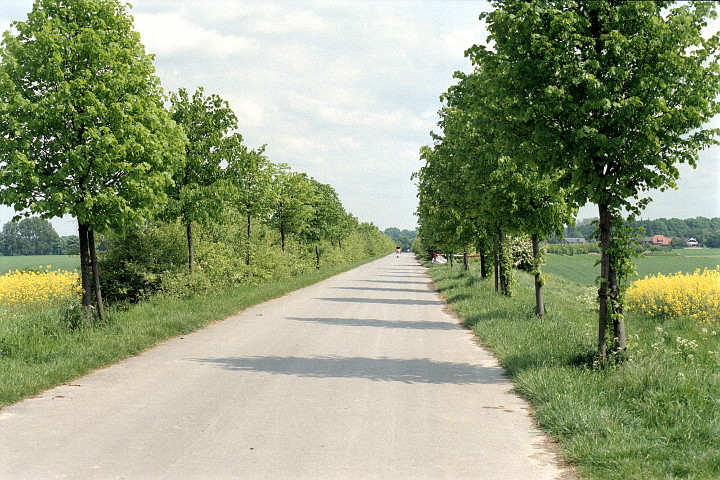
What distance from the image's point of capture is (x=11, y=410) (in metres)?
7.19

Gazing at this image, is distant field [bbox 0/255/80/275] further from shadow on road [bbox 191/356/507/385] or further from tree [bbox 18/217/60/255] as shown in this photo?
shadow on road [bbox 191/356/507/385]

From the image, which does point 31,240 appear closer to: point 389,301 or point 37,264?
point 37,264

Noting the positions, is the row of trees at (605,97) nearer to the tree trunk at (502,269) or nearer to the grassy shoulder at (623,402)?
the grassy shoulder at (623,402)

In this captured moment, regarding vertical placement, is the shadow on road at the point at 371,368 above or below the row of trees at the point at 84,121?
below

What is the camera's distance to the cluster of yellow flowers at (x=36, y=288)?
19.1 metres

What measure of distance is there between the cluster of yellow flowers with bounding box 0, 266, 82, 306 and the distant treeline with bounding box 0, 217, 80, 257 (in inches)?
3071

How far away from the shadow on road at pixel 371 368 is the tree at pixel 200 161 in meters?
8.80

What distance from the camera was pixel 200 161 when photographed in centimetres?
1927

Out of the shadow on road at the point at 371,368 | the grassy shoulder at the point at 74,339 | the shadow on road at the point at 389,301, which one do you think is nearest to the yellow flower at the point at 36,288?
the grassy shoulder at the point at 74,339

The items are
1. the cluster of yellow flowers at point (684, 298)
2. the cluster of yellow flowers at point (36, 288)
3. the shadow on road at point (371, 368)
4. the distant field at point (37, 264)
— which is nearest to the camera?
the shadow on road at point (371, 368)

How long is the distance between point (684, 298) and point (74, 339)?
537 inches

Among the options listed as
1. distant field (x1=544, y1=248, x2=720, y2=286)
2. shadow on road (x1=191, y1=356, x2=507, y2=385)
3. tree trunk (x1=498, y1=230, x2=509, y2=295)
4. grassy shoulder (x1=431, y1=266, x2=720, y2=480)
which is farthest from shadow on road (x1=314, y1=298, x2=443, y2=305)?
shadow on road (x1=191, y1=356, x2=507, y2=385)

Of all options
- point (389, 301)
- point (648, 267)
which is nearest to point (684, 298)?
point (389, 301)

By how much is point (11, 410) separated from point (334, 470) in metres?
4.14
